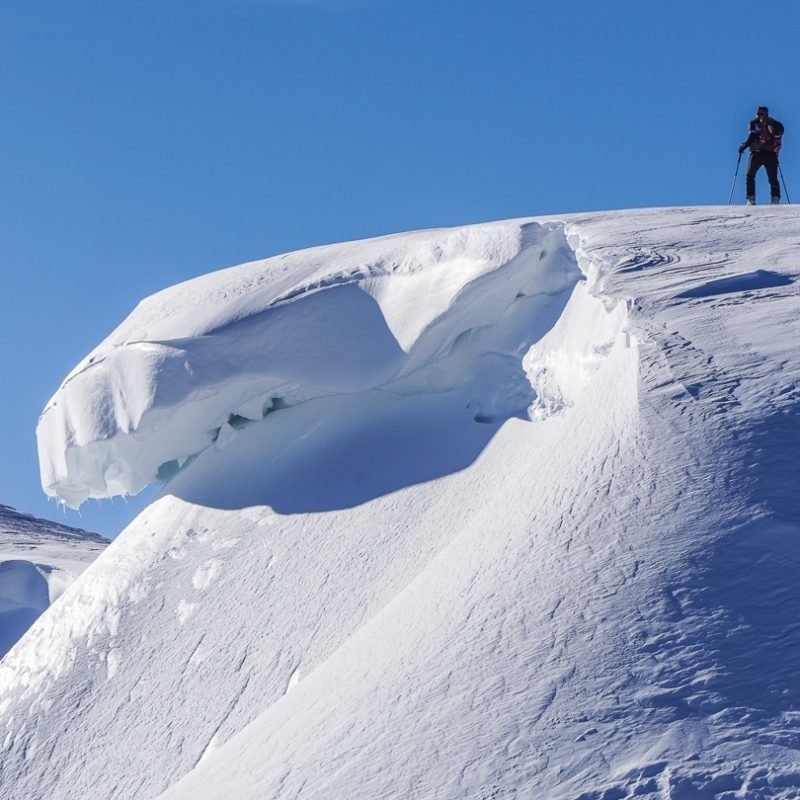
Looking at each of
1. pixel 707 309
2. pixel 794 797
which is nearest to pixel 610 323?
pixel 707 309

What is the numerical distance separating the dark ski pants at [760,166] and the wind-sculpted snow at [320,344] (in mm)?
3895

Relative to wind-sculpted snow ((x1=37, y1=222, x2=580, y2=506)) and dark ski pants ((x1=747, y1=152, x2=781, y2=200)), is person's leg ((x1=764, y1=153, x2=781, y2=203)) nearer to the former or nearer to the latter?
dark ski pants ((x1=747, y1=152, x2=781, y2=200))

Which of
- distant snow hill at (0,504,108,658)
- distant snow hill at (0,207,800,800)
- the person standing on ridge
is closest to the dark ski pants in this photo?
the person standing on ridge

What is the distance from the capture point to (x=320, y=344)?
788cm

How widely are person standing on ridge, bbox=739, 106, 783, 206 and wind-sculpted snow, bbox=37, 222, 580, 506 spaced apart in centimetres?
391

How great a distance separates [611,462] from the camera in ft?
18.7

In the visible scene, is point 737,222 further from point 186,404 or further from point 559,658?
point 559,658

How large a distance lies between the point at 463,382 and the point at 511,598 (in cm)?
275

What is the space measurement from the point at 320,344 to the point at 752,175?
4.99m

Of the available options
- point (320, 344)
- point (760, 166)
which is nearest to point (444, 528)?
point (320, 344)

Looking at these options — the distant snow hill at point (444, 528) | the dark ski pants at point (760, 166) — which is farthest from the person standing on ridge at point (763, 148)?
the distant snow hill at point (444, 528)

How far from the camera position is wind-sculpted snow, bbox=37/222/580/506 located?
304 inches

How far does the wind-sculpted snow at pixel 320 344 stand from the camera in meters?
7.71

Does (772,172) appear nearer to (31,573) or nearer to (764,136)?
(764,136)
